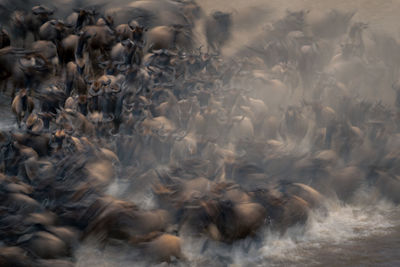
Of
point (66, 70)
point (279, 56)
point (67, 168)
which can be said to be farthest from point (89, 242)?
point (279, 56)

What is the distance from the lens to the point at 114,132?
3.12 meters

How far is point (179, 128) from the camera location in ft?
10.7

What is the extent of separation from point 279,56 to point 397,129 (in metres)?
1.23

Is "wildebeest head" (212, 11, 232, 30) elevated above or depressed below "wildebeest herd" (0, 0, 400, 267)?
above

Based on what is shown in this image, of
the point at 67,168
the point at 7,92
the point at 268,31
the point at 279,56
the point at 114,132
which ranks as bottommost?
the point at 67,168

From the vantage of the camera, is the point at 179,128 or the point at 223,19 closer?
the point at 179,128

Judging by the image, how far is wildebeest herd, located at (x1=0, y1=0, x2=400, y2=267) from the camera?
7.67ft

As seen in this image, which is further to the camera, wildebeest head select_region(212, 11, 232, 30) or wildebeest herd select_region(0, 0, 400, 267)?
wildebeest head select_region(212, 11, 232, 30)

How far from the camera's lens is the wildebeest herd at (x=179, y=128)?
7.67 ft

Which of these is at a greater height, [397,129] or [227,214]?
[397,129]

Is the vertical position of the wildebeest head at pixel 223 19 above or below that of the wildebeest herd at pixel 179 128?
above

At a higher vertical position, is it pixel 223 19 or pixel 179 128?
pixel 223 19

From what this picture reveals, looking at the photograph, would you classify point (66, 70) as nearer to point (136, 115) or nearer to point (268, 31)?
point (136, 115)

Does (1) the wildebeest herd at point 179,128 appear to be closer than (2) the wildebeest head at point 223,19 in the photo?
Yes
